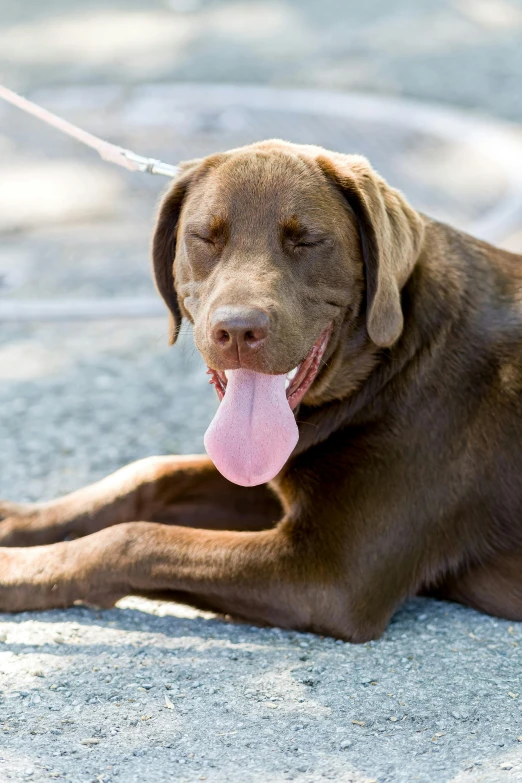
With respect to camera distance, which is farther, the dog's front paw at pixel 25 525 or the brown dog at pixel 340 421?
the dog's front paw at pixel 25 525

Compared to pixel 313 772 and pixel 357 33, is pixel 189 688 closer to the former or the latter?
pixel 313 772

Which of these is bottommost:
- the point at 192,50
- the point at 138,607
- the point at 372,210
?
the point at 138,607

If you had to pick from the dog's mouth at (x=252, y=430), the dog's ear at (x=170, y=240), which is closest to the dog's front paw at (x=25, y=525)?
the dog's ear at (x=170, y=240)

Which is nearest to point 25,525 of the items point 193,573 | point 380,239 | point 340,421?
point 193,573

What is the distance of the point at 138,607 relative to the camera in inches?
153

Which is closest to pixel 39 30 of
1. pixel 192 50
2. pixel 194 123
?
pixel 192 50

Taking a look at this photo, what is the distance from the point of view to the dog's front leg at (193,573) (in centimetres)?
364

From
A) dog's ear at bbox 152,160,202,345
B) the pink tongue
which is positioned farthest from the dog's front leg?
dog's ear at bbox 152,160,202,345

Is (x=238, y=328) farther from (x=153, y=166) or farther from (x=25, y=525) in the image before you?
(x=25, y=525)

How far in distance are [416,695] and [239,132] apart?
6.54 metres

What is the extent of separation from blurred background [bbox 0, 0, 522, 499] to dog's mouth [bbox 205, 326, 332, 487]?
2.39 feet

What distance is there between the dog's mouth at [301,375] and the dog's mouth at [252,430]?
0.06m

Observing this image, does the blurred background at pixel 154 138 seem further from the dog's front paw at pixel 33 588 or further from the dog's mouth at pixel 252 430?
the dog's front paw at pixel 33 588

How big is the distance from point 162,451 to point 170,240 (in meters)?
1.31
